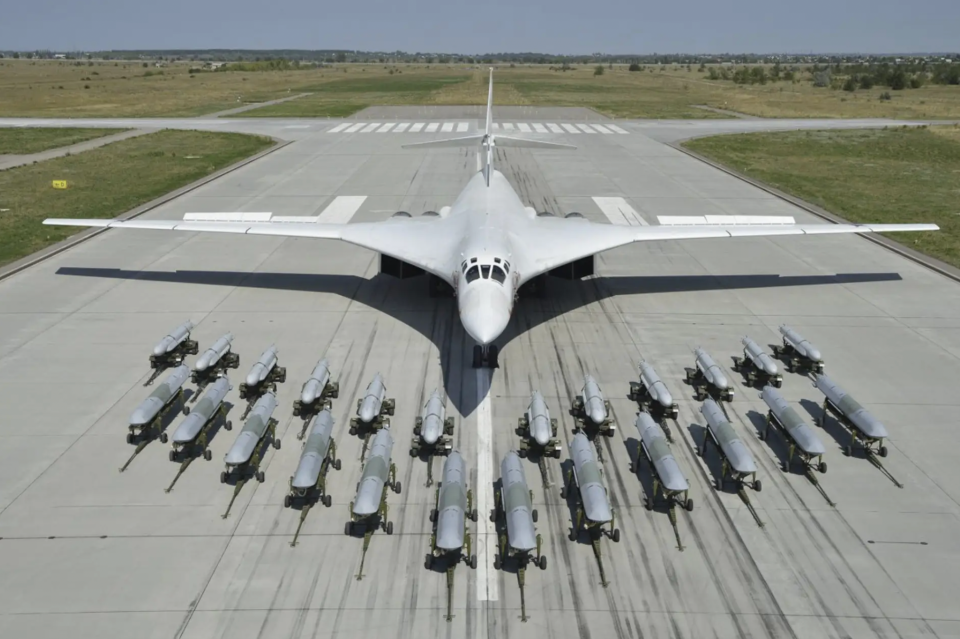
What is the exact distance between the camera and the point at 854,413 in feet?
48.7

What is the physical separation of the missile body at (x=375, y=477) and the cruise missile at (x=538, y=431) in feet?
9.83

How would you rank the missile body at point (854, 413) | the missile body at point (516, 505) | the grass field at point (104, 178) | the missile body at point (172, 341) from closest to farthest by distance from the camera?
the missile body at point (516, 505) → the missile body at point (854, 413) → the missile body at point (172, 341) → the grass field at point (104, 178)

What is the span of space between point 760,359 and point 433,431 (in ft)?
30.1

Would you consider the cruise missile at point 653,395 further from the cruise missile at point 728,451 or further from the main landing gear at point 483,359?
the main landing gear at point 483,359

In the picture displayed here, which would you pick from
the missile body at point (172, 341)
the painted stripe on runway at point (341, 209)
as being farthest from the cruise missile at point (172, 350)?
the painted stripe on runway at point (341, 209)

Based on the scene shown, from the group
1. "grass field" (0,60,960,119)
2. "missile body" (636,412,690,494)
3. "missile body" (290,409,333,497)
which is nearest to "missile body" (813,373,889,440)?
"missile body" (636,412,690,494)

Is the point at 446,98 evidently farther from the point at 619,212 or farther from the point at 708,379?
the point at 708,379

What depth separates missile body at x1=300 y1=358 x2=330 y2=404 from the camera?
1561 cm

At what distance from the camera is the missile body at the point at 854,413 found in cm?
1433

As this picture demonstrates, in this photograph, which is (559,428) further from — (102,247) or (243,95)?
(243,95)

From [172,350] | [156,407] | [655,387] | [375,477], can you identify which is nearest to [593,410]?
[655,387]

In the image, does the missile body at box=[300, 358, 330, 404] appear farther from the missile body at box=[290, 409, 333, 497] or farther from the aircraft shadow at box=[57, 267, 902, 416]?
the aircraft shadow at box=[57, 267, 902, 416]

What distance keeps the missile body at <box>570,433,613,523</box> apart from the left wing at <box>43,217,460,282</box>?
23.7 feet

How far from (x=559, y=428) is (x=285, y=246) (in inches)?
705
